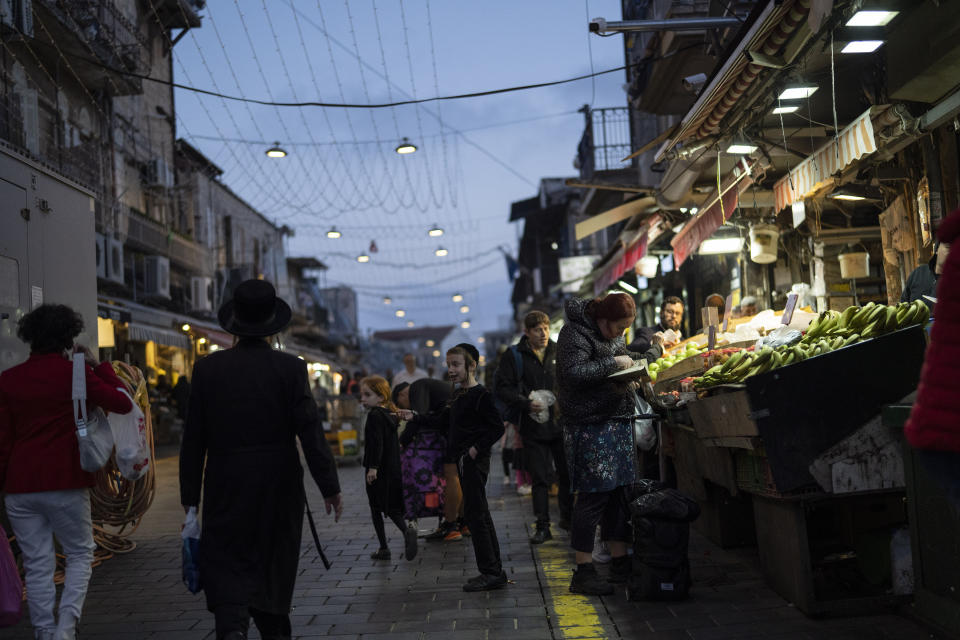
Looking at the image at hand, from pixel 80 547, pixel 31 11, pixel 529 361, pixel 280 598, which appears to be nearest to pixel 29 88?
pixel 31 11

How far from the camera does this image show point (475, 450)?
6.36 m

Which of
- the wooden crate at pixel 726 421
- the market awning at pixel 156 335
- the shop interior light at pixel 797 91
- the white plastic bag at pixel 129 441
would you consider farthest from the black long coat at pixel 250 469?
the market awning at pixel 156 335

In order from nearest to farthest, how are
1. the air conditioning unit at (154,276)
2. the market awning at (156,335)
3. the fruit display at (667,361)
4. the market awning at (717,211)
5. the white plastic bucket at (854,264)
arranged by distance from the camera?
the fruit display at (667,361), the market awning at (717,211), the white plastic bucket at (854,264), the market awning at (156,335), the air conditioning unit at (154,276)

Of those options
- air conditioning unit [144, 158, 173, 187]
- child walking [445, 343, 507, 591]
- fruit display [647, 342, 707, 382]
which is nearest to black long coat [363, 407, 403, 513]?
child walking [445, 343, 507, 591]

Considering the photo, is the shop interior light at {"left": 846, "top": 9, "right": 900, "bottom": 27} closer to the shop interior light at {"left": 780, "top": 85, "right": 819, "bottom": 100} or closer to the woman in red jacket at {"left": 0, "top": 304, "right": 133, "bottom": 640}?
the shop interior light at {"left": 780, "top": 85, "right": 819, "bottom": 100}

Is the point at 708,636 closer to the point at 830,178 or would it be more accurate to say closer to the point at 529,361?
the point at 529,361

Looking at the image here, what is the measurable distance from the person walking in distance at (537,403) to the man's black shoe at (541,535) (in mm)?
110

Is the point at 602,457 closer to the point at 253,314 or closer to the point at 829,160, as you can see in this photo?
the point at 253,314

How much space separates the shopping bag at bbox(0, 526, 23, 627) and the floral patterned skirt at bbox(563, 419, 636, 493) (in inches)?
127

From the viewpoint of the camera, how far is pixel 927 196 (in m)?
8.09

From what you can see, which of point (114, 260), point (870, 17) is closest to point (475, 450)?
point (870, 17)

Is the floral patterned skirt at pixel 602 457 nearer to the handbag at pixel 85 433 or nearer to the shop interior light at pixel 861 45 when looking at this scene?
the handbag at pixel 85 433

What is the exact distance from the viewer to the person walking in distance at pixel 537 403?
8.18m

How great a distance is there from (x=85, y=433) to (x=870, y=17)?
5.36 metres
